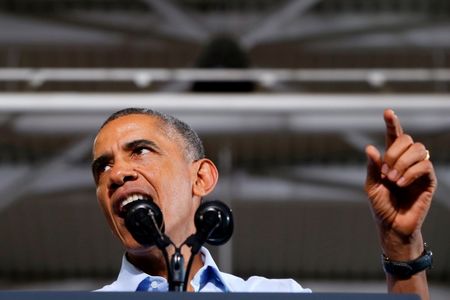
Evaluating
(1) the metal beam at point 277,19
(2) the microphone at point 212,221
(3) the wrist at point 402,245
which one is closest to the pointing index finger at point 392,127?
(3) the wrist at point 402,245

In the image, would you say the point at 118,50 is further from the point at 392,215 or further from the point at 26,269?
the point at 392,215

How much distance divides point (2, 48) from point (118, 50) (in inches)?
40.1

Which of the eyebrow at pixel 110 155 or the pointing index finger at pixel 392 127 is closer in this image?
the pointing index finger at pixel 392 127

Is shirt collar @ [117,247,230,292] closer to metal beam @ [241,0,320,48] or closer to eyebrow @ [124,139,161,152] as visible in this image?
eyebrow @ [124,139,161,152]

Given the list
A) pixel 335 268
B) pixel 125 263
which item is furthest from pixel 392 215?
pixel 335 268

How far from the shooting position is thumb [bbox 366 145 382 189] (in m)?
2.33

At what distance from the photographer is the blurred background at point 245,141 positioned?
9.19m

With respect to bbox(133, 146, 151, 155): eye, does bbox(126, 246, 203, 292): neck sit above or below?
below

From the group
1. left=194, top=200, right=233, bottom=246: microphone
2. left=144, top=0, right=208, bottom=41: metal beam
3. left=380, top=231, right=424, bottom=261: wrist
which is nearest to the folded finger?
left=380, top=231, right=424, bottom=261: wrist

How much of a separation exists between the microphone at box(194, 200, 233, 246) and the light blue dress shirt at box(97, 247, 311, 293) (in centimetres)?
35

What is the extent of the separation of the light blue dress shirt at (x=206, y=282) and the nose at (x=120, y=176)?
0.64ft

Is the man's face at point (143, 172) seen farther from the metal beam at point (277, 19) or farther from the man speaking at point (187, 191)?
the metal beam at point (277, 19)

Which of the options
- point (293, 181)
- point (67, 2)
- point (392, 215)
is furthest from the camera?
point (67, 2)

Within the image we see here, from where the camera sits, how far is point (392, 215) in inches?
93.8
